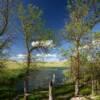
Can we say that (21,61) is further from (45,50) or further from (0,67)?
(0,67)

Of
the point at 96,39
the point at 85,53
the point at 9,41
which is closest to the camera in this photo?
the point at 9,41

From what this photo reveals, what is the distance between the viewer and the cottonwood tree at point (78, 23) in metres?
41.8

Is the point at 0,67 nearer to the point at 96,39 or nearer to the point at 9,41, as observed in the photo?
the point at 9,41

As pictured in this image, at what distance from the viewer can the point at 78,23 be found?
1661 inches

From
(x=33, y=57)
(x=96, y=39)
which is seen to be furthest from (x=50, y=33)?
(x=96, y=39)

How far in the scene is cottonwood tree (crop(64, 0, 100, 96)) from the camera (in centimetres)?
4181

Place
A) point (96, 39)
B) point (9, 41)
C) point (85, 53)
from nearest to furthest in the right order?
1. point (9, 41)
2. point (96, 39)
3. point (85, 53)

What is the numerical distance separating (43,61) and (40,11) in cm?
801

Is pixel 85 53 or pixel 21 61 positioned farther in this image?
pixel 85 53

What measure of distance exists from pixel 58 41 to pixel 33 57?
184 inches

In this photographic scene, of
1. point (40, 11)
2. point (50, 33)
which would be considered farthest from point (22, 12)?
point (50, 33)

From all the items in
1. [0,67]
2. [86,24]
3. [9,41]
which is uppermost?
[86,24]

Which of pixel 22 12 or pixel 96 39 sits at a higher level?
pixel 22 12

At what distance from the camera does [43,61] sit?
43.1 m
